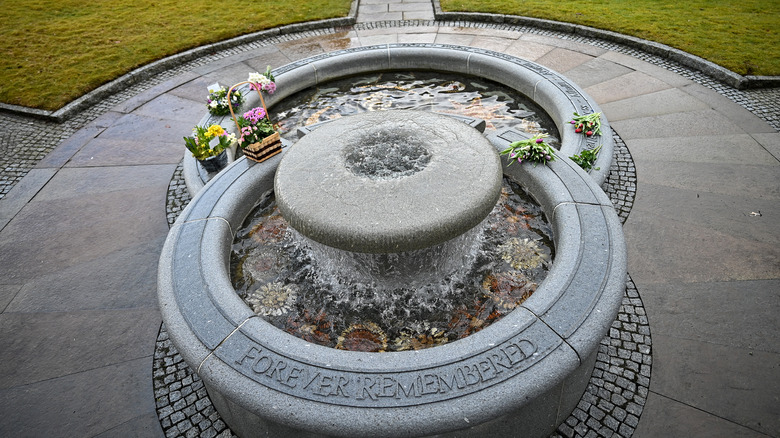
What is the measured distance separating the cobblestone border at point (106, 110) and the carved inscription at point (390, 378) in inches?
250

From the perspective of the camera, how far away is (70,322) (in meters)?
4.85

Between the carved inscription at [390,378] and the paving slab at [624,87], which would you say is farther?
the paving slab at [624,87]

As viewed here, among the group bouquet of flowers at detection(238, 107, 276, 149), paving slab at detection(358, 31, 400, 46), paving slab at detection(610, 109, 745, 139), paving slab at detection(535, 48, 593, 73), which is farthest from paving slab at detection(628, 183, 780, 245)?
paving slab at detection(358, 31, 400, 46)

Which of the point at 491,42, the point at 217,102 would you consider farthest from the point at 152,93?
the point at 491,42

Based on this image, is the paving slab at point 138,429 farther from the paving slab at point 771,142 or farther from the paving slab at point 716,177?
the paving slab at point 771,142

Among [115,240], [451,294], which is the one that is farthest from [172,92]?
[451,294]

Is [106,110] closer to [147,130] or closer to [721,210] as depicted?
[147,130]

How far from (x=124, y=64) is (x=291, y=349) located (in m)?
9.48

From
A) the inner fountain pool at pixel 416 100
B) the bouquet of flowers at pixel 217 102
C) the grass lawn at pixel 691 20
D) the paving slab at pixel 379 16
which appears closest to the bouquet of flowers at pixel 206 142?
the bouquet of flowers at pixel 217 102

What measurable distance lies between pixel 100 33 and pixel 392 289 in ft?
38.0

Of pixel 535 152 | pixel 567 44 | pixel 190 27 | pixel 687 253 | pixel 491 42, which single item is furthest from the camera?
pixel 190 27

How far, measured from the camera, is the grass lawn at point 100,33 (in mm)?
9359

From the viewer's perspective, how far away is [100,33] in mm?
11453

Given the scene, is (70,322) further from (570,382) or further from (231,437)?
(570,382)
